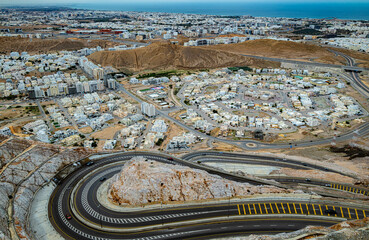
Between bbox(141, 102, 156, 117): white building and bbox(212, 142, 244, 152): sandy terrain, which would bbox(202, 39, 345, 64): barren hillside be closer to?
bbox(141, 102, 156, 117): white building

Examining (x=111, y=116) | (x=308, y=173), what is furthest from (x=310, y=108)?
(x=111, y=116)

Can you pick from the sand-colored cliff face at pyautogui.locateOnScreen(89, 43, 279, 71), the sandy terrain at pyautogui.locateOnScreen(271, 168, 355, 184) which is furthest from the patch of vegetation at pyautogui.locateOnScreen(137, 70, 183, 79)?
the sandy terrain at pyautogui.locateOnScreen(271, 168, 355, 184)

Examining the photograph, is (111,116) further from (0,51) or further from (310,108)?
(0,51)

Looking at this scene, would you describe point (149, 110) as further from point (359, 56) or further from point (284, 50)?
point (359, 56)

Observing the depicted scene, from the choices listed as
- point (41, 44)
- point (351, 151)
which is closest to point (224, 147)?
point (351, 151)

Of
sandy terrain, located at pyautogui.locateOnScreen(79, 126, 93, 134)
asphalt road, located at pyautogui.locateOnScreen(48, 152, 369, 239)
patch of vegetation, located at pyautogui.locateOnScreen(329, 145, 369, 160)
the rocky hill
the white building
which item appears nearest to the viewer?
asphalt road, located at pyautogui.locateOnScreen(48, 152, 369, 239)


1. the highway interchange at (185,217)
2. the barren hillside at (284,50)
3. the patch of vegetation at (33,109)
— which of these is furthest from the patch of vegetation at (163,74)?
the highway interchange at (185,217)

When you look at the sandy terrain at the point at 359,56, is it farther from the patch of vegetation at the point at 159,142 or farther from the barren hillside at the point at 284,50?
the patch of vegetation at the point at 159,142
